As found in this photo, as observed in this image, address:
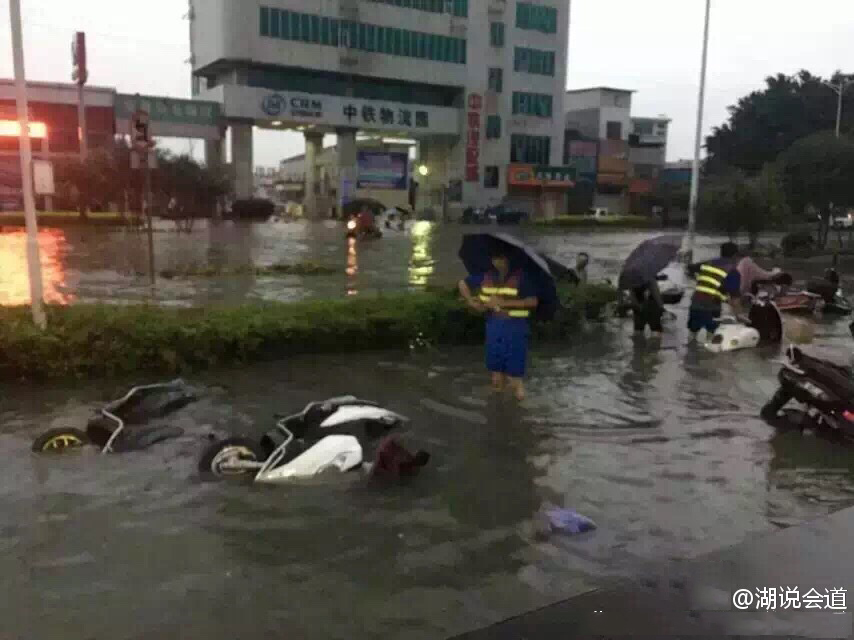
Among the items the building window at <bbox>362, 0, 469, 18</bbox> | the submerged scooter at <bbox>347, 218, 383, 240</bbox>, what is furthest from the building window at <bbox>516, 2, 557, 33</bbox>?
the submerged scooter at <bbox>347, 218, 383, 240</bbox>

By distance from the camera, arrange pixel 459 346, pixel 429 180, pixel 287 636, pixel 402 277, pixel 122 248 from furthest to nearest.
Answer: pixel 429 180, pixel 122 248, pixel 402 277, pixel 459 346, pixel 287 636

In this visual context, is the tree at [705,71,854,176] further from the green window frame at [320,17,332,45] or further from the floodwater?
the floodwater

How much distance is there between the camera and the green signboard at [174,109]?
48.9m

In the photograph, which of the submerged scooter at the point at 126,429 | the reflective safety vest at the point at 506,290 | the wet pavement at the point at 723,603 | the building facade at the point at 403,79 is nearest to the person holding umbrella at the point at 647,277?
the reflective safety vest at the point at 506,290

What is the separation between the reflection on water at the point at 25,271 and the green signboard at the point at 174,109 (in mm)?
20732

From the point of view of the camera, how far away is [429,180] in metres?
63.7

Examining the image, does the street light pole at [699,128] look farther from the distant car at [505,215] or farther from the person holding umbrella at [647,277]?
the distant car at [505,215]

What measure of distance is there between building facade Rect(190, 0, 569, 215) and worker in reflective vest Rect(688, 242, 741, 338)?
43.8 m

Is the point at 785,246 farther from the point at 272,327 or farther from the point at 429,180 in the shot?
the point at 429,180

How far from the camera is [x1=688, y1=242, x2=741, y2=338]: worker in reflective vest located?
37.0 feet

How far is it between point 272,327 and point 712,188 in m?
21.4

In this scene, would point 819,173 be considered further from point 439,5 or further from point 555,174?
point 439,5

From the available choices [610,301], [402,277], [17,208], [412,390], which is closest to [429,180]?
[17,208]

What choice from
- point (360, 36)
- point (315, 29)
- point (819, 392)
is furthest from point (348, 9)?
point (819, 392)
